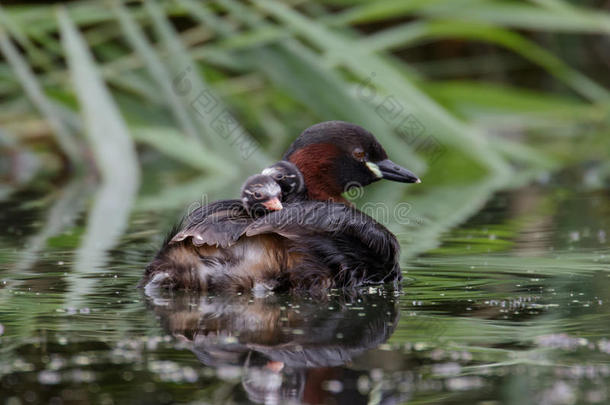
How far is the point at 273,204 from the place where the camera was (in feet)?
14.6

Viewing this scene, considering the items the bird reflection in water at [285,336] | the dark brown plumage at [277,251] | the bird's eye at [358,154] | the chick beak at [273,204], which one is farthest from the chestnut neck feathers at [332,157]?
the bird reflection in water at [285,336]

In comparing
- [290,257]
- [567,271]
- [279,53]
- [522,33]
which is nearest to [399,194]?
[279,53]

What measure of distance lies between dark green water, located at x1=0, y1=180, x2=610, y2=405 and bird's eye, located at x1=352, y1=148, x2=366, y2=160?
56cm

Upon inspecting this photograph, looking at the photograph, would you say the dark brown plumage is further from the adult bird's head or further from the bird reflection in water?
Result: the adult bird's head

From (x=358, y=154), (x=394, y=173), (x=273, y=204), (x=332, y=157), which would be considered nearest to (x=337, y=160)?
(x=332, y=157)

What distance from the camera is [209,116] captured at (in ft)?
25.9

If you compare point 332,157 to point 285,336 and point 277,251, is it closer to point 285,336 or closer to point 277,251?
point 277,251

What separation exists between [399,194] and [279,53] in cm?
166

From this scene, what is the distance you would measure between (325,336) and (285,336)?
0.41 feet

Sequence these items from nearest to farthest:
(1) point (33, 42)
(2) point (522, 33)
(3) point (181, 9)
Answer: (3) point (181, 9), (1) point (33, 42), (2) point (522, 33)

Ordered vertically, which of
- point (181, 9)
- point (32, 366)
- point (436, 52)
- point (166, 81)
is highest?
point (436, 52)

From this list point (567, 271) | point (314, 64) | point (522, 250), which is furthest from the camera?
point (314, 64)

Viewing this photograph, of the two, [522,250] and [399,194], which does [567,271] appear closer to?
[522,250]

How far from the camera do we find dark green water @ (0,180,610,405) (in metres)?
2.85
